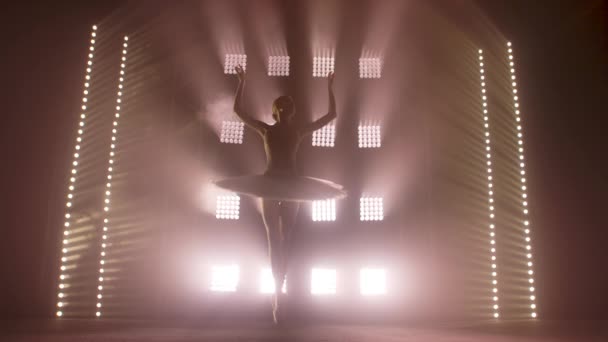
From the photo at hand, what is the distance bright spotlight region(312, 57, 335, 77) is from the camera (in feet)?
19.6

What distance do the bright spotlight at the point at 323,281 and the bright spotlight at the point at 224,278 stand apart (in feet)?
3.45

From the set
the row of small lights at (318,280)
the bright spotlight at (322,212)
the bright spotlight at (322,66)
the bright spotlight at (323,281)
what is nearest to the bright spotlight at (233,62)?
the bright spotlight at (322,66)

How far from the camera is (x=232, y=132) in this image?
5.80 m

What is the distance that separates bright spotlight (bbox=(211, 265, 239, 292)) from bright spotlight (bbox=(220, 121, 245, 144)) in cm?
180

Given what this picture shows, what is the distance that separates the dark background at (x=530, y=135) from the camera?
18.0 feet

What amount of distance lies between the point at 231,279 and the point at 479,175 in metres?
3.89

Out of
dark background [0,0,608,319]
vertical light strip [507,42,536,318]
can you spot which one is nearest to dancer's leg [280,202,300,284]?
dark background [0,0,608,319]

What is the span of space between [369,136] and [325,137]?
651 millimetres

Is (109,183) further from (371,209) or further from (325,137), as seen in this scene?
(371,209)

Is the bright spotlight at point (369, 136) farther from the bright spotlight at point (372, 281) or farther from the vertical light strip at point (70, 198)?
the vertical light strip at point (70, 198)

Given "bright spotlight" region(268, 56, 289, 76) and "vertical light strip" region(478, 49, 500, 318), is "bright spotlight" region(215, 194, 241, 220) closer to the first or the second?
"bright spotlight" region(268, 56, 289, 76)

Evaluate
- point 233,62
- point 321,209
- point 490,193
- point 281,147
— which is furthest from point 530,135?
point 233,62

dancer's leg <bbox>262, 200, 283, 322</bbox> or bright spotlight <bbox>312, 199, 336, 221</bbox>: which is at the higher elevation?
bright spotlight <bbox>312, 199, 336, 221</bbox>

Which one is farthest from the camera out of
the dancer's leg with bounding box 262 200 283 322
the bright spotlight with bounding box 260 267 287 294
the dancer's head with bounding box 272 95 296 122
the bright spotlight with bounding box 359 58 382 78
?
the bright spotlight with bounding box 359 58 382 78
